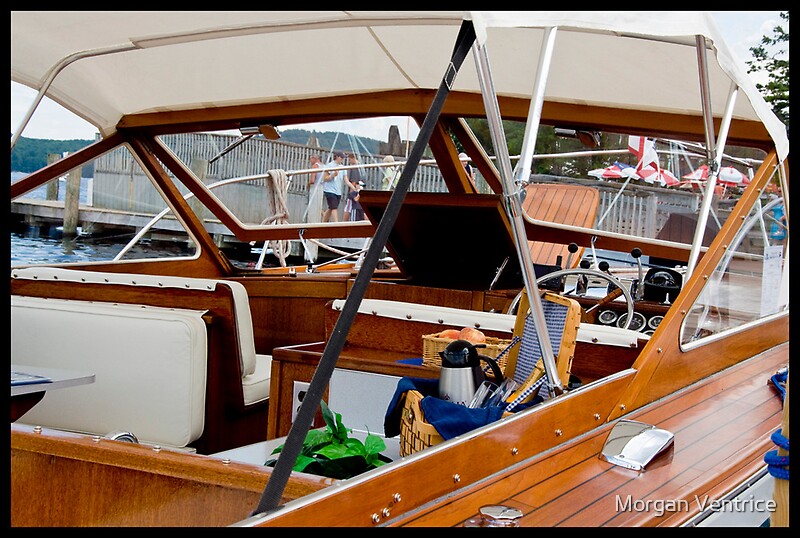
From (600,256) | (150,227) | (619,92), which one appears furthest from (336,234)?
(619,92)

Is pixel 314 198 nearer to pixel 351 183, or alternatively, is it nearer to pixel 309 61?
pixel 351 183

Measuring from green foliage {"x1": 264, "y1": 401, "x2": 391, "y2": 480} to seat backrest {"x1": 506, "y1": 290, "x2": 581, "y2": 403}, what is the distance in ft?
1.27

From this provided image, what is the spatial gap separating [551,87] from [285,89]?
1340 millimetres

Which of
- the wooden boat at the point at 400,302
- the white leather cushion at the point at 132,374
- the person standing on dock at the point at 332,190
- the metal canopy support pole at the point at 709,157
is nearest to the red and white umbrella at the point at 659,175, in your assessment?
the wooden boat at the point at 400,302

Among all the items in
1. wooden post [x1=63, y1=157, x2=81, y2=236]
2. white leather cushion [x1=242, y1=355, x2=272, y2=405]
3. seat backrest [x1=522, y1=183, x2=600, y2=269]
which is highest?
seat backrest [x1=522, y1=183, x2=600, y2=269]

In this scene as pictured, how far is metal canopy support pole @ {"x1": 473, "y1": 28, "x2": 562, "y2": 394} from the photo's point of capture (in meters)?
1.57

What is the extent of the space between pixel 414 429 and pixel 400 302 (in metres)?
1.59

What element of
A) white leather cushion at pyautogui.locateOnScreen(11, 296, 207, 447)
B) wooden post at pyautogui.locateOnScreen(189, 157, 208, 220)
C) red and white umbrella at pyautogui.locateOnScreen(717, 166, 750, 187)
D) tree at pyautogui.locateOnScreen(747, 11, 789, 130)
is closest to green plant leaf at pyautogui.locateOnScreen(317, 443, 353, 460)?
white leather cushion at pyautogui.locateOnScreen(11, 296, 207, 447)

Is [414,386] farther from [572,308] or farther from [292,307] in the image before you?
[292,307]

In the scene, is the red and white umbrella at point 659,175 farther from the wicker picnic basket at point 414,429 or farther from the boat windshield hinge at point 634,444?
the wicker picnic basket at point 414,429

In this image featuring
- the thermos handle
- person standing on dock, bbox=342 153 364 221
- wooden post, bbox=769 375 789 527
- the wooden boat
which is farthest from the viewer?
person standing on dock, bbox=342 153 364 221

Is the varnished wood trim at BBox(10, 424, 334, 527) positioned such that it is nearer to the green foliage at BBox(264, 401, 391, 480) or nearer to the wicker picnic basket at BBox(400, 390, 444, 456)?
the green foliage at BBox(264, 401, 391, 480)

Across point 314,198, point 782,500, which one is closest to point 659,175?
point 314,198

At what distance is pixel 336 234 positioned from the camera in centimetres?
496
